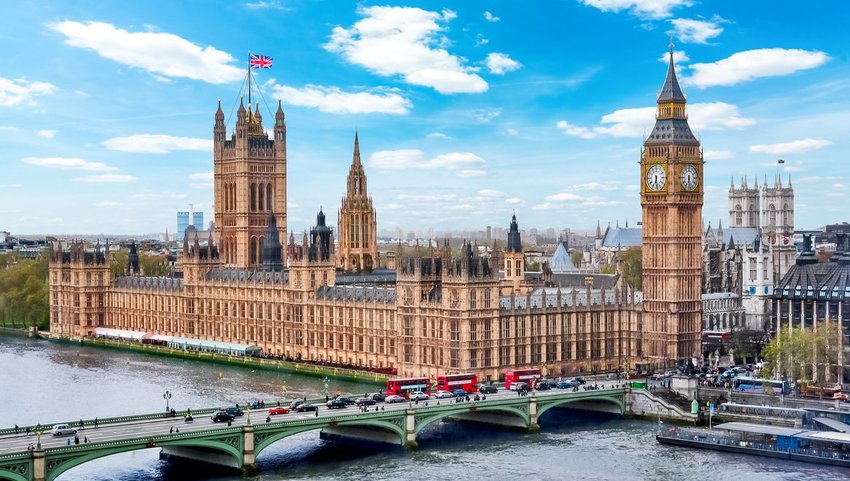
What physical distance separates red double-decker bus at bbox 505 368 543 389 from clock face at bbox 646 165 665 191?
77.1 ft

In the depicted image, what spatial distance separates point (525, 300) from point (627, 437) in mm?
26377

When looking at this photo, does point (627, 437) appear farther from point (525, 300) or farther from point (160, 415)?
point (160, 415)

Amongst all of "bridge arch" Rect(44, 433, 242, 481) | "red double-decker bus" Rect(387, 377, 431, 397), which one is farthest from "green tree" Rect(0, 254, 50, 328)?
"bridge arch" Rect(44, 433, 242, 481)

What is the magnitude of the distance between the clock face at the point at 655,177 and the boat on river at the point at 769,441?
34174 millimetres

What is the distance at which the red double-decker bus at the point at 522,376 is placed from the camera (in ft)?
348

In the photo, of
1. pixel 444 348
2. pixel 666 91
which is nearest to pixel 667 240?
pixel 666 91

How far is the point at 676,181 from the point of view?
120 meters

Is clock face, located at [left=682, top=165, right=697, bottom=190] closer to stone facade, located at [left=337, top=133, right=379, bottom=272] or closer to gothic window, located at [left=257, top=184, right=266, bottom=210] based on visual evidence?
stone facade, located at [left=337, top=133, right=379, bottom=272]

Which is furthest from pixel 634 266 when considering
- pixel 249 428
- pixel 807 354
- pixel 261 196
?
pixel 249 428

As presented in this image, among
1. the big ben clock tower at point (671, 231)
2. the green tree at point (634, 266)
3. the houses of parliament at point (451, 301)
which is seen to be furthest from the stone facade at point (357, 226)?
the big ben clock tower at point (671, 231)

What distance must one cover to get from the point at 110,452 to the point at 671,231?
64.0 m

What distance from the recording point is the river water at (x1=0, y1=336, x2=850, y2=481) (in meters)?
80.3

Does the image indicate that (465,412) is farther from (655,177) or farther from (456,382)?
(655,177)

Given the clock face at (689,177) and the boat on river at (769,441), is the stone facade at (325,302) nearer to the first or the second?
the clock face at (689,177)
